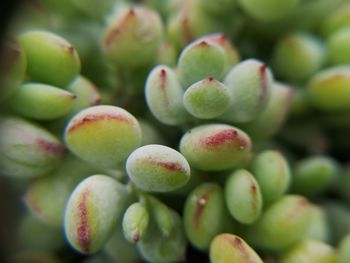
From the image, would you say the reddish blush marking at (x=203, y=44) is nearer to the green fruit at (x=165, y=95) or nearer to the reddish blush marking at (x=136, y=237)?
the green fruit at (x=165, y=95)

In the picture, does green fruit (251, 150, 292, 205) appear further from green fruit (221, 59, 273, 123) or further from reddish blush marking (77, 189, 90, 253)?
reddish blush marking (77, 189, 90, 253)

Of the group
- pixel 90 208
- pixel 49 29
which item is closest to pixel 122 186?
pixel 90 208

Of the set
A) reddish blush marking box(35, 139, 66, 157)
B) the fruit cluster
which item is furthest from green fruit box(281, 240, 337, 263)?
reddish blush marking box(35, 139, 66, 157)

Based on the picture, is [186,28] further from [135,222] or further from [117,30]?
[135,222]

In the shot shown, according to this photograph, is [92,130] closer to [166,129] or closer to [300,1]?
[166,129]

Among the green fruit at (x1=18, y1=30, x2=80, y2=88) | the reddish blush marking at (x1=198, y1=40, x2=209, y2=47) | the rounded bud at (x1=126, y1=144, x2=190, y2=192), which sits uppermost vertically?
the reddish blush marking at (x1=198, y1=40, x2=209, y2=47)
